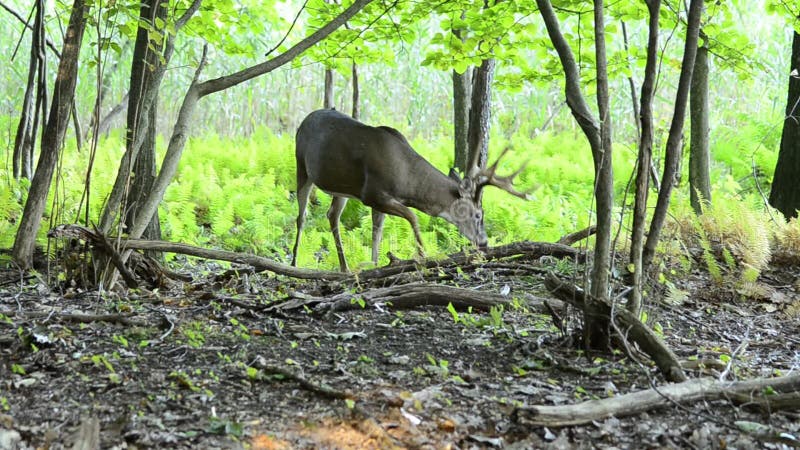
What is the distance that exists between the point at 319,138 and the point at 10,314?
144 inches

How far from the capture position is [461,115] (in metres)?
9.65

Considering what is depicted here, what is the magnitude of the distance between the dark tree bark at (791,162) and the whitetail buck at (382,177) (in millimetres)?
2342

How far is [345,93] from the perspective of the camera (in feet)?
51.0

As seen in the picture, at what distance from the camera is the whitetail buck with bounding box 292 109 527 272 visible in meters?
7.32

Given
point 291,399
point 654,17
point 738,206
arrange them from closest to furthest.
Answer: point 291,399 < point 654,17 < point 738,206

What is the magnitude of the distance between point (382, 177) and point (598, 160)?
11.6ft

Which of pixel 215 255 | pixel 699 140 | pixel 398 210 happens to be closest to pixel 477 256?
pixel 398 210

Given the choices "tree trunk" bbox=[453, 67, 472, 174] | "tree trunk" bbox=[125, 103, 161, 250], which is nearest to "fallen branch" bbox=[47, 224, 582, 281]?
"tree trunk" bbox=[125, 103, 161, 250]

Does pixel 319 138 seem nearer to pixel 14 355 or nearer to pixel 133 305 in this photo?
pixel 133 305

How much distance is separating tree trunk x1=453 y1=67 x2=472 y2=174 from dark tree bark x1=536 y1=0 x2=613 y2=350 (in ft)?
17.1

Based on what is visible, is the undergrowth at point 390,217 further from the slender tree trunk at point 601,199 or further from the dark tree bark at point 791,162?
the slender tree trunk at point 601,199

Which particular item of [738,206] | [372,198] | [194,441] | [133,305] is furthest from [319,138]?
[194,441]

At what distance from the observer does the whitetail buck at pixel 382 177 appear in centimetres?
732

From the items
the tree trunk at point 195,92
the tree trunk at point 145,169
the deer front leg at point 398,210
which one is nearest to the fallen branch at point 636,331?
the tree trunk at point 195,92
